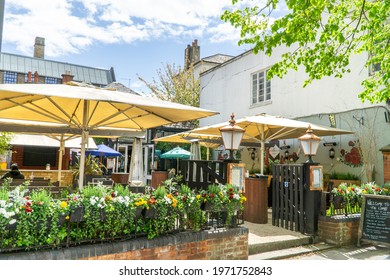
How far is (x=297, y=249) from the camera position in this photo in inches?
247

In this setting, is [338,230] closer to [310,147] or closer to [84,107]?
[310,147]

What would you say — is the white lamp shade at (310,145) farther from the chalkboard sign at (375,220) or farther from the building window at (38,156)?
the building window at (38,156)

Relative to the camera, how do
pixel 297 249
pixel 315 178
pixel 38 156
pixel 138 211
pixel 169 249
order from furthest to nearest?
pixel 38 156, pixel 315 178, pixel 297 249, pixel 169 249, pixel 138 211

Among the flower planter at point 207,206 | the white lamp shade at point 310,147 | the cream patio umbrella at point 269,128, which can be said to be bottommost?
the flower planter at point 207,206

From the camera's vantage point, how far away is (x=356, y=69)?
1088 cm

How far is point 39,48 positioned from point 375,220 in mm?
38769

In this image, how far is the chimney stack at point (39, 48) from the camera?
115 ft

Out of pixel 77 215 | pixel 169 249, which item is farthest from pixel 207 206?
pixel 77 215

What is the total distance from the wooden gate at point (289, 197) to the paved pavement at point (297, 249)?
0.97 ft

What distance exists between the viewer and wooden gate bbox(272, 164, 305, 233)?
6.99 metres

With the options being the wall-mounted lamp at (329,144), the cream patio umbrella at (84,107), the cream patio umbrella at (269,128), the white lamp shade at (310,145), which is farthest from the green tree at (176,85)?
the white lamp shade at (310,145)

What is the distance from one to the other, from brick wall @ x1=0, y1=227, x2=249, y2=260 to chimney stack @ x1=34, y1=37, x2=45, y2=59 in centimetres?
3629
